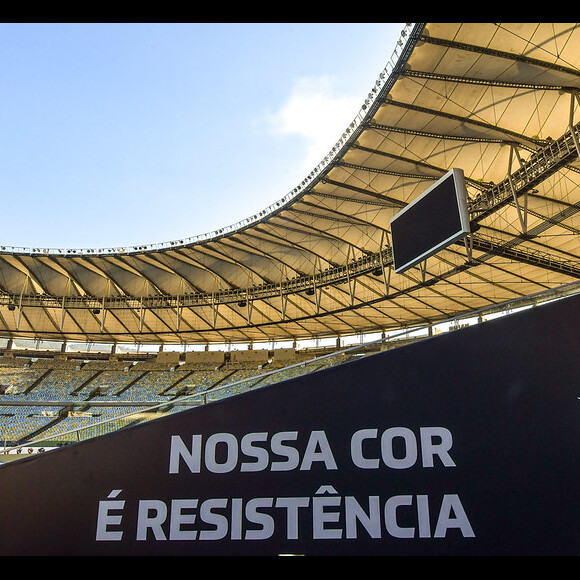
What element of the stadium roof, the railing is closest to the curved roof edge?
the stadium roof

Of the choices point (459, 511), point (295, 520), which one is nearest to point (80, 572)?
point (295, 520)

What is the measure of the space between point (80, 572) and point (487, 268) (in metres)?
31.7

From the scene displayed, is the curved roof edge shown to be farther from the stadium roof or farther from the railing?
the railing

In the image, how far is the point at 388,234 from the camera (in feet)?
107

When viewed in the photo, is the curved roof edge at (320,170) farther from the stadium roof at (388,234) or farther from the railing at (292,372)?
the railing at (292,372)

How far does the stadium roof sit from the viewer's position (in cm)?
1902

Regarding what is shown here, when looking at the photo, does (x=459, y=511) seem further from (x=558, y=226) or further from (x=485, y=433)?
(x=558, y=226)

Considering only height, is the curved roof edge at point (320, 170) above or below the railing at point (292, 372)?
above

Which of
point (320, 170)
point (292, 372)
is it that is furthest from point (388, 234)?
point (292, 372)

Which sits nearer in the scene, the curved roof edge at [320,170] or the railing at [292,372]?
the railing at [292,372]

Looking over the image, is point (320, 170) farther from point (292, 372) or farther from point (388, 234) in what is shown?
point (292, 372)

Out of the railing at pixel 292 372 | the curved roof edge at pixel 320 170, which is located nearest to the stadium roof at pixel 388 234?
the curved roof edge at pixel 320 170

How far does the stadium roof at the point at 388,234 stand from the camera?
1902cm

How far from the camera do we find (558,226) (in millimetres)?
27688
